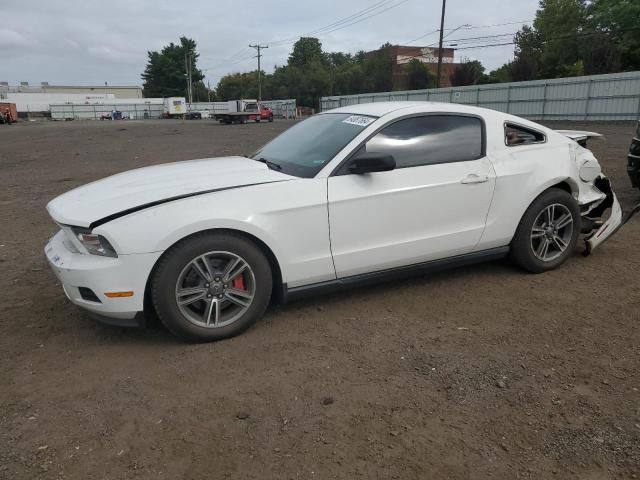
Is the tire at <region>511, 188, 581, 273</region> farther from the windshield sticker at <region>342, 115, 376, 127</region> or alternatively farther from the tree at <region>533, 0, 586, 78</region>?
the tree at <region>533, 0, 586, 78</region>

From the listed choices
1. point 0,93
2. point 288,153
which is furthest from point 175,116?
point 288,153

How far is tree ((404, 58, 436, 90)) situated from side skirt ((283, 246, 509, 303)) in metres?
58.3

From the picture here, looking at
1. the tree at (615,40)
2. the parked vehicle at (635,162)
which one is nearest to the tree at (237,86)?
the tree at (615,40)

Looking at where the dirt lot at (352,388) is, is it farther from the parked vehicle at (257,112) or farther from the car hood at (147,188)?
the parked vehicle at (257,112)

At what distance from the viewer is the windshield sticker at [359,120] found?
3.93 metres

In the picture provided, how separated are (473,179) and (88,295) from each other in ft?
9.60

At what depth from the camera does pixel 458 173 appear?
405cm

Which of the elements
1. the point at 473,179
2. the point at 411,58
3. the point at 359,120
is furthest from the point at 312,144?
the point at 411,58

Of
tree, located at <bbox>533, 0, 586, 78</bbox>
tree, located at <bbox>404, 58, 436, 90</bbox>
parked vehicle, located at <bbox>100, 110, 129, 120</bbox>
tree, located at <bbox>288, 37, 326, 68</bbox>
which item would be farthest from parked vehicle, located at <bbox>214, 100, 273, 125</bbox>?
tree, located at <bbox>288, 37, 326, 68</bbox>

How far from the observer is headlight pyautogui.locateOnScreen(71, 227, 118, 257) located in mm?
3178

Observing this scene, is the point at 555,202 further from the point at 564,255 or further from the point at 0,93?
the point at 0,93

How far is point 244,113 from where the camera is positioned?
4688 cm

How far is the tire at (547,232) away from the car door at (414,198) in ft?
1.62

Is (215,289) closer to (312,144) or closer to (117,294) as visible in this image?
(117,294)
